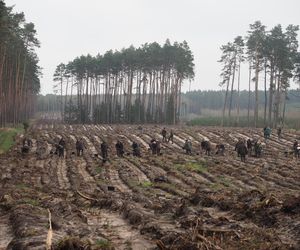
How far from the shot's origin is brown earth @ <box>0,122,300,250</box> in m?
8.89

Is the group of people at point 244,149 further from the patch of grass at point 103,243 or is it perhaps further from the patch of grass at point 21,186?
the patch of grass at point 103,243

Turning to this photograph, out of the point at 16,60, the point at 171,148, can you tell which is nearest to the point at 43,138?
the point at 171,148

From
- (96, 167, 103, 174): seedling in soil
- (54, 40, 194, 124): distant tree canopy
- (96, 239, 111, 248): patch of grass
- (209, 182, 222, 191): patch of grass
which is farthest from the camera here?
(54, 40, 194, 124): distant tree canopy

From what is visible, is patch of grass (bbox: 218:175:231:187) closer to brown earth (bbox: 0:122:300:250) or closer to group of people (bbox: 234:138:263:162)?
brown earth (bbox: 0:122:300:250)

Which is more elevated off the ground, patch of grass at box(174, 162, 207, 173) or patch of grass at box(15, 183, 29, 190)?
patch of grass at box(174, 162, 207, 173)

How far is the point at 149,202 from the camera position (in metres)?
14.3

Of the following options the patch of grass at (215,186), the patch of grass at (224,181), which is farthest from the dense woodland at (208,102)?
the patch of grass at (215,186)

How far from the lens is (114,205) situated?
1372 cm

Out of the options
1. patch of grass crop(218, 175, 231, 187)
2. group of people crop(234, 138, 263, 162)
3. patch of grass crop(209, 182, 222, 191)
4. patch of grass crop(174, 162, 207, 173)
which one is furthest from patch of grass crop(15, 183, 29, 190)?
group of people crop(234, 138, 263, 162)

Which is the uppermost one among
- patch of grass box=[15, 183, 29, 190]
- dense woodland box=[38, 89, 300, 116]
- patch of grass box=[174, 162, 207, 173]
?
dense woodland box=[38, 89, 300, 116]

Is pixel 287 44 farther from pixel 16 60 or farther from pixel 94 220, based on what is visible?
pixel 94 220

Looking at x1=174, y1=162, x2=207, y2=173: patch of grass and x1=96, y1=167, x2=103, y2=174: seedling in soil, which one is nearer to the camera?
x1=174, y1=162, x2=207, y2=173: patch of grass

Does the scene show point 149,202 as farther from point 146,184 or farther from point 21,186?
point 21,186

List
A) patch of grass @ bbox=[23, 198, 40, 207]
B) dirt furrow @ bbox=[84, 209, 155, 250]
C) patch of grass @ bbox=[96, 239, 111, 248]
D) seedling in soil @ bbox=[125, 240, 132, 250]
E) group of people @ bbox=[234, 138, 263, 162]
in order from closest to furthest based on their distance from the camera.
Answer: patch of grass @ bbox=[96, 239, 111, 248]
seedling in soil @ bbox=[125, 240, 132, 250]
dirt furrow @ bbox=[84, 209, 155, 250]
patch of grass @ bbox=[23, 198, 40, 207]
group of people @ bbox=[234, 138, 263, 162]
